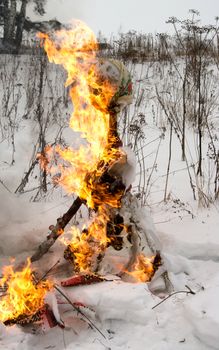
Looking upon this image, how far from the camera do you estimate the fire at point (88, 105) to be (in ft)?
8.54

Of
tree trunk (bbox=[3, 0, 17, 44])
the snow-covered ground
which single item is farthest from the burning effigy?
tree trunk (bbox=[3, 0, 17, 44])

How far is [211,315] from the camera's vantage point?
6.86 ft

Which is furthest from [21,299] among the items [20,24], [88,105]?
[20,24]

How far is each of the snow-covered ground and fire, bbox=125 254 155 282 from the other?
73 millimetres

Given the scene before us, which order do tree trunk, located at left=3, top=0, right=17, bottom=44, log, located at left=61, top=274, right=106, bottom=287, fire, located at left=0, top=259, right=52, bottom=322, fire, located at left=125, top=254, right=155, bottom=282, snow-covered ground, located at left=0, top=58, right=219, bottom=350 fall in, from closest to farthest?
1. snow-covered ground, located at left=0, top=58, right=219, bottom=350
2. fire, located at left=0, top=259, right=52, bottom=322
3. log, located at left=61, top=274, right=106, bottom=287
4. fire, located at left=125, top=254, right=155, bottom=282
5. tree trunk, located at left=3, top=0, right=17, bottom=44

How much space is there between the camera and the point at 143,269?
280 cm

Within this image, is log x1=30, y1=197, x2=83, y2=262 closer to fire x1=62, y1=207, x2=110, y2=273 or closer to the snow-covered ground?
fire x1=62, y1=207, x2=110, y2=273

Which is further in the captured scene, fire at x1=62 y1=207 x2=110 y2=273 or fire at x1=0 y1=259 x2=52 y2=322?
fire at x1=62 y1=207 x2=110 y2=273

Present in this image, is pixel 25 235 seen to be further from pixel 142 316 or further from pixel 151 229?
pixel 142 316

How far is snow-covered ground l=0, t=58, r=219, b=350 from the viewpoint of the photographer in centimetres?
213

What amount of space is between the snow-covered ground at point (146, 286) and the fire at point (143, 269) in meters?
0.07

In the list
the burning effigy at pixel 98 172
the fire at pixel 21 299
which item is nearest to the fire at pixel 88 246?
the burning effigy at pixel 98 172

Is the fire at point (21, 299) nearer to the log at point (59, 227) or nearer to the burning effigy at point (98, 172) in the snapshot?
the burning effigy at point (98, 172)

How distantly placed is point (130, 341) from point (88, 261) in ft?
2.82
